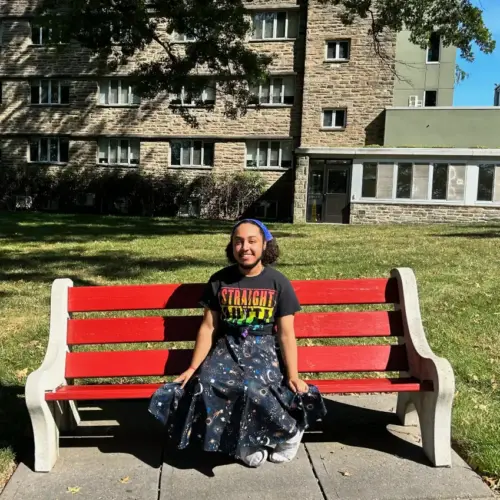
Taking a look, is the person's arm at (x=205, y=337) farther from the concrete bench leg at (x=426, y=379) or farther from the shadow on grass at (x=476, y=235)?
the shadow on grass at (x=476, y=235)

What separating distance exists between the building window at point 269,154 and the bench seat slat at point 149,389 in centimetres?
2270

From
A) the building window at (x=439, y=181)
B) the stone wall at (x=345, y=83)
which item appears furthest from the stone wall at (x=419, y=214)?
the stone wall at (x=345, y=83)

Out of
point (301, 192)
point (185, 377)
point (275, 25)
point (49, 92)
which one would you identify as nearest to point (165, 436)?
point (185, 377)

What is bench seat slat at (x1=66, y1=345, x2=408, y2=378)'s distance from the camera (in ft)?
10.3

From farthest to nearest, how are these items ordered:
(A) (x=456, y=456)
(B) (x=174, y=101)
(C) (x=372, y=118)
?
(B) (x=174, y=101), (C) (x=372, y=118), (A) (x=456, y=456)

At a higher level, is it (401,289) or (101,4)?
(101,4)

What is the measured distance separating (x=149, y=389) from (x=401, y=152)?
63.3 ft

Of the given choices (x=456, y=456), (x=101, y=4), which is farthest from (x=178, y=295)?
(x=101, y=4)

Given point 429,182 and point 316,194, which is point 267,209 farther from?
point 429,182

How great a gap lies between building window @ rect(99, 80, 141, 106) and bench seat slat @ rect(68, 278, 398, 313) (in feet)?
82.8

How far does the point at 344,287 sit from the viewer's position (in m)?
3.22

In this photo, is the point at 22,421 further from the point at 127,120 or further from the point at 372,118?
the point at 127,120

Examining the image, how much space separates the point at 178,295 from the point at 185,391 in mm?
626

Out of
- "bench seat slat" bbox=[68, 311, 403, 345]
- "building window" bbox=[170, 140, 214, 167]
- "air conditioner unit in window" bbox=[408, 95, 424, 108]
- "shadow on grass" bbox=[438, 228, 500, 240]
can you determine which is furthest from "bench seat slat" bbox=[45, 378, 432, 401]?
"air conditioner unit in window" bbox=[408, 95, 424, 108]
